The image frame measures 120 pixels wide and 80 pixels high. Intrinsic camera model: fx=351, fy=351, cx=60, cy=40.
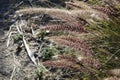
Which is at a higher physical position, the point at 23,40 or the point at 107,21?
the point at 107,21

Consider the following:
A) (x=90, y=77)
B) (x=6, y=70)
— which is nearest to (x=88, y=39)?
(x=90, y=77)

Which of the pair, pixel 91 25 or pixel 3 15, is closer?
pixel 91 25

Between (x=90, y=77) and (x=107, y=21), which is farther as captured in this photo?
(x=107, y=21)

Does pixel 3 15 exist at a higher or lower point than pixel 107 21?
lower

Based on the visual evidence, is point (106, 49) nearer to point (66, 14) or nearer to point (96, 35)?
point (96, 35)

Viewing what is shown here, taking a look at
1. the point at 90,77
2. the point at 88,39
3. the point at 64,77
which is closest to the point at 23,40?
the point at 64,77

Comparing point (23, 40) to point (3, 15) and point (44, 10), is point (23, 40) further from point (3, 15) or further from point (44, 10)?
point (44, 10)

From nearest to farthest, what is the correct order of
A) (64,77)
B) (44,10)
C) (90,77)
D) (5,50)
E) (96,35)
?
(44,10), (90,77), (96,35), (64,77), (5,50)

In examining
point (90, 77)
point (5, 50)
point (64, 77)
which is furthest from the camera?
point (5, 50)

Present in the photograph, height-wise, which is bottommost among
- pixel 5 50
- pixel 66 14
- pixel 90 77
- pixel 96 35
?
pixel 5 50
